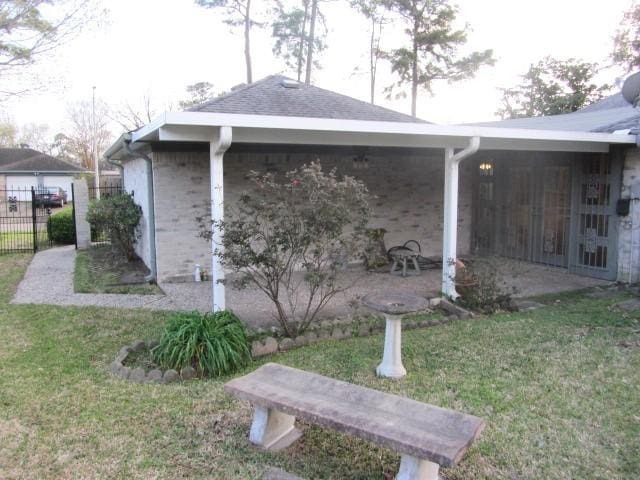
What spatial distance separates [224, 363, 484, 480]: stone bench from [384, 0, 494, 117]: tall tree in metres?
18.9

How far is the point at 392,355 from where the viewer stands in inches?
175

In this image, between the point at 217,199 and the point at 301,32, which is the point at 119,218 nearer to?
the point at 217,199

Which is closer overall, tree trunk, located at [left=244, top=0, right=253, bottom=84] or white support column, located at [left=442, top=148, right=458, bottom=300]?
white support column, located at [left=442, top=148, right=458, bottom=300]

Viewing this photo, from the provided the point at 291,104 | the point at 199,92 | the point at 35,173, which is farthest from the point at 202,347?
the point at 35,173

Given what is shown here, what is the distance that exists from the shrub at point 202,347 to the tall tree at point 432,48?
17.8 m

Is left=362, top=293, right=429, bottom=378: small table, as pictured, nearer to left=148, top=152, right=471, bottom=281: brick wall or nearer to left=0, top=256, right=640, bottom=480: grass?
left=0, top=256, right=640, bottom=480: grass

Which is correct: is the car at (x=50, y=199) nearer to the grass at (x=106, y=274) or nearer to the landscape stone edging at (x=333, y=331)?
the grass at (x=106, y=274)

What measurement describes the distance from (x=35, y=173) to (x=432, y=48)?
76.2 feet

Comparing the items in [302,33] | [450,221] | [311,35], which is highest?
[302,33]

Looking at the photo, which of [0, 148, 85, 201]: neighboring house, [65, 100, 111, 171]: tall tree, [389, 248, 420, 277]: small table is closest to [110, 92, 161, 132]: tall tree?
[65, 100, 111, 171]: tall tree

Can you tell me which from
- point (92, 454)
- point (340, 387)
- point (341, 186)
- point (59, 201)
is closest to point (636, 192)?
point (341, 186)

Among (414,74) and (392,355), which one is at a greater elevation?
(414,74)

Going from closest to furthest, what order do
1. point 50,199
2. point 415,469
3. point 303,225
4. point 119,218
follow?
point 415,469 < point 303,225 < point 119,218 < point 50,199

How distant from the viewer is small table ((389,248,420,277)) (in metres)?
8.98
